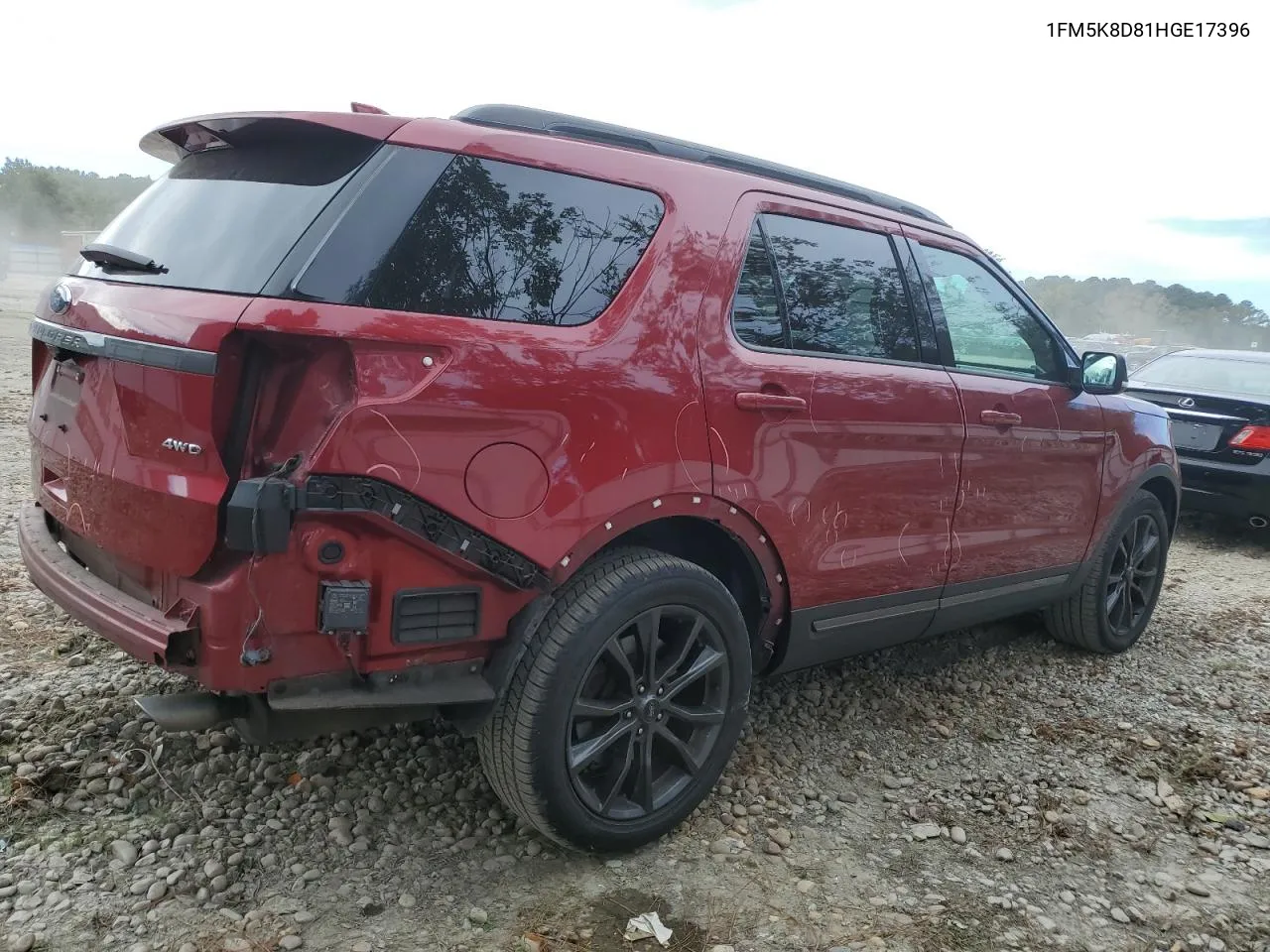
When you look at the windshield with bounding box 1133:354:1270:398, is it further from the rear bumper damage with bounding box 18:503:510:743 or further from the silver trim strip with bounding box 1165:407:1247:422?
the rear bumper damage with bounding box 18:503:510:743

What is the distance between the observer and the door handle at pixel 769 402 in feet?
9.11

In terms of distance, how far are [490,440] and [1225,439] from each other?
6.72 m

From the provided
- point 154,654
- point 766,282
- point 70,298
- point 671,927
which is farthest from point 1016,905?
point 70,298

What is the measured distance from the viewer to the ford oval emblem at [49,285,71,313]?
2500 mm

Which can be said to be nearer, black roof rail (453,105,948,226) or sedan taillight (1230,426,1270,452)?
black roof rail (453,105,948,226)

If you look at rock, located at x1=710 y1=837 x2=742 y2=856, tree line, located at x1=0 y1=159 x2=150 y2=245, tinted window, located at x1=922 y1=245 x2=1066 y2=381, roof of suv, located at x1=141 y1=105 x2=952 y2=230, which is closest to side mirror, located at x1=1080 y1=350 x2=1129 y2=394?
tinted window, located at x1=922 y1=245 x2=1066 y2=381

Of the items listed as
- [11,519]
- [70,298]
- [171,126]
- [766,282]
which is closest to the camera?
[70,298]

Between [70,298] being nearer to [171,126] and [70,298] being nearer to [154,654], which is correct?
[171,126]

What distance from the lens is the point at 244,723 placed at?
234cm

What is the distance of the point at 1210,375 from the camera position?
8008 millimetres

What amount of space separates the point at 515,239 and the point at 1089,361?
299cm

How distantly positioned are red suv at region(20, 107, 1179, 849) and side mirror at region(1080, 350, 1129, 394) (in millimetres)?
1327

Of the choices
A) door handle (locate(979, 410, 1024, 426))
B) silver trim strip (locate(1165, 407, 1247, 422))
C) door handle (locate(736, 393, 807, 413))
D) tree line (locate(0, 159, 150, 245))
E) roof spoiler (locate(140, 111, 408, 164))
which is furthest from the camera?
tree line (locate(0, 159, 150, 245))

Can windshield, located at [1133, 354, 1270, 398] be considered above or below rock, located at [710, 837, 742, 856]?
above
